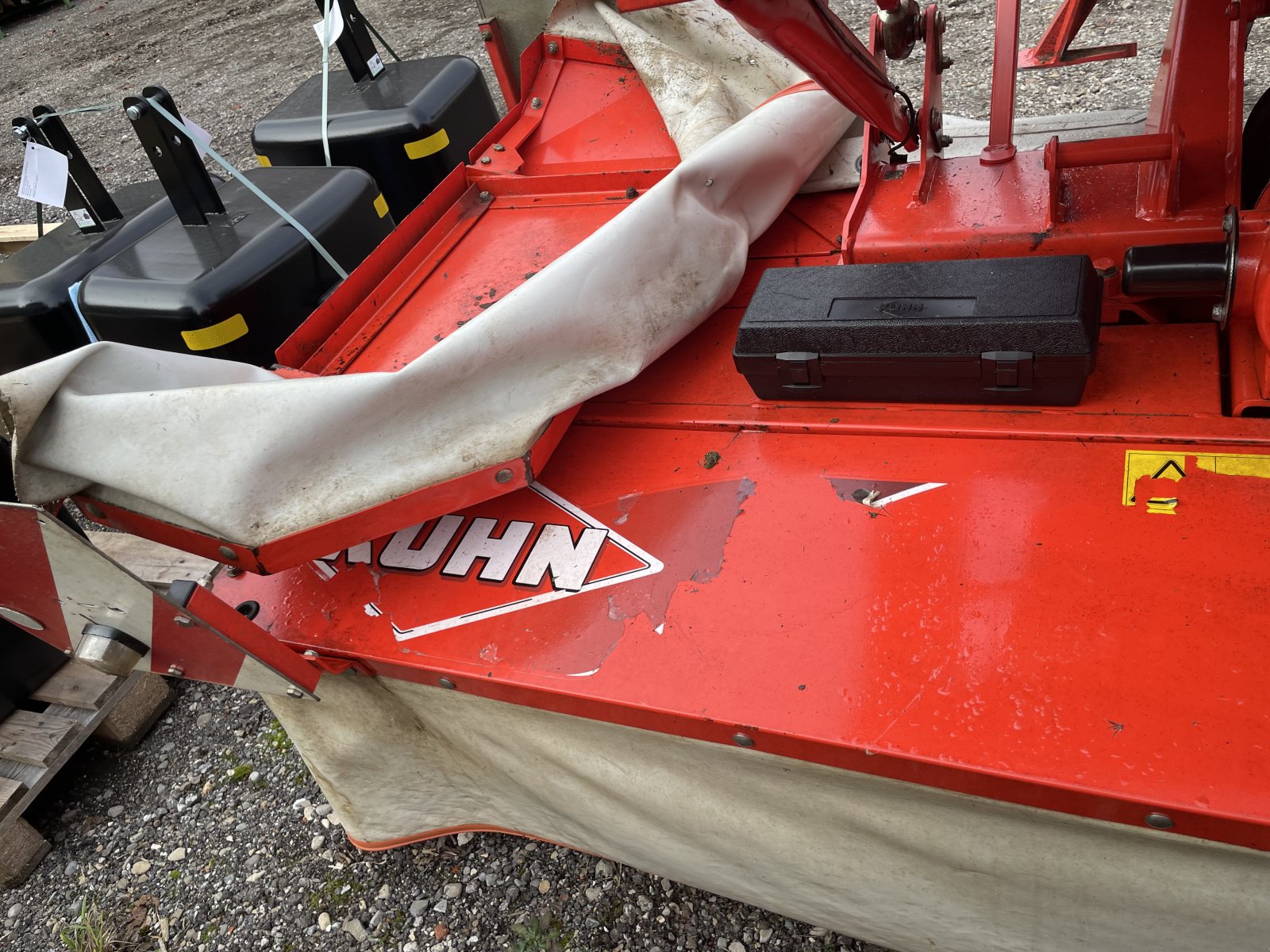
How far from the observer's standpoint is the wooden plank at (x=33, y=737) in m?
2.04

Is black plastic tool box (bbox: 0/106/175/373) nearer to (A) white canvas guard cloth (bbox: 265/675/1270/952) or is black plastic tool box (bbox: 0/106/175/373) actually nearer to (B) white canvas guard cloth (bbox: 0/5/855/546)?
(B) white canvas guard cloth (bbox: 0/5/855/546)

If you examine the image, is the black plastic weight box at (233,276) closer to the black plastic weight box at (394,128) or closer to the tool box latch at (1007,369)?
the black plastic weight box at (394,128)

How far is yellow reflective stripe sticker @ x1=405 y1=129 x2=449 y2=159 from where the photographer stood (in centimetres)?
269

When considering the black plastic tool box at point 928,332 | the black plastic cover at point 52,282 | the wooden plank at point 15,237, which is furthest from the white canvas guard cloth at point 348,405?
the wooden plank at point 15,237

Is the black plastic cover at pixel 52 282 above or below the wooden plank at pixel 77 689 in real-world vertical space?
above

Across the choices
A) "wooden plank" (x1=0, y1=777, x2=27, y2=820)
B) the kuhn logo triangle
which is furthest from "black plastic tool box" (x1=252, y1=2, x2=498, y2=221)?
"wooden plank" (x1=0, y1=777, x2=27, y2=820)

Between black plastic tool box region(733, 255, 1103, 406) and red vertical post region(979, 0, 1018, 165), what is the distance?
346 mm

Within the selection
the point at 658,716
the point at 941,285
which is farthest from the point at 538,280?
the point at 658,716

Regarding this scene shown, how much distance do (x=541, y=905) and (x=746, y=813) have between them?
0.66 meters

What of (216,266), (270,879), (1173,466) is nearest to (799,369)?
(1173,466)

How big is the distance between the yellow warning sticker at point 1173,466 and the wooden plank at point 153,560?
1825 mm

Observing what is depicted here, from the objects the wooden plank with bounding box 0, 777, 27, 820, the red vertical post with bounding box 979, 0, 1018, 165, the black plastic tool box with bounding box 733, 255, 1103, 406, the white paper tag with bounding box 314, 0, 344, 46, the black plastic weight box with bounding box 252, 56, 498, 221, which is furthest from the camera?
the black plastic weight box with bounding box 252, 56, 498, 221

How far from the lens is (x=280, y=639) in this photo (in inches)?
57.7

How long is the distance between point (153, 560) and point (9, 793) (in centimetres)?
59
